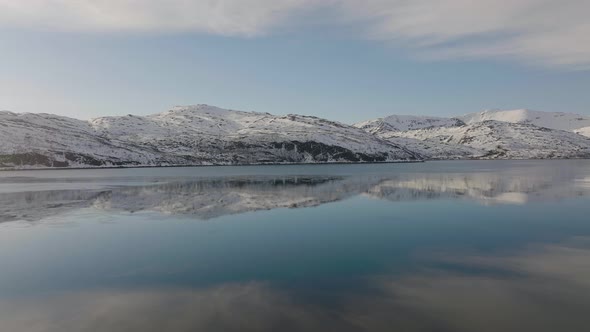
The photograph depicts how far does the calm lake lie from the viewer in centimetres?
1542

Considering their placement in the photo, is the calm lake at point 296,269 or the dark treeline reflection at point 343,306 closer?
the dark treeline reflection at point 343,306

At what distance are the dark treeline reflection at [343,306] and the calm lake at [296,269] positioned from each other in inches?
2.9

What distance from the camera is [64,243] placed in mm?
28484

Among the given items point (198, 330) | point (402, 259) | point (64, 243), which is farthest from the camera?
point (64, 243)

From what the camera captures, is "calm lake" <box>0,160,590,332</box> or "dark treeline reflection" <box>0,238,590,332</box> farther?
"calm lake" <box>0,160,590,332</box>

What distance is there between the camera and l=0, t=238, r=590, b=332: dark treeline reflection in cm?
1475

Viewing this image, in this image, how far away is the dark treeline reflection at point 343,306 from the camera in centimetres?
1475

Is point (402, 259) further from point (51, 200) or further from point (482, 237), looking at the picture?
point (51, 200)

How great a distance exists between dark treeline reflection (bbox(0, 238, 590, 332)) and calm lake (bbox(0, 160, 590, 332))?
0.07m

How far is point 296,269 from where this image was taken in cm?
2181

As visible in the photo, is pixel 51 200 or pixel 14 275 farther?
pixel 51 200

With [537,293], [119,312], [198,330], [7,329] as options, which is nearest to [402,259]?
[537,293]

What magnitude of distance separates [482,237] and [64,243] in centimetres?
2852

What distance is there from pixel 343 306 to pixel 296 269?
18.4ft
